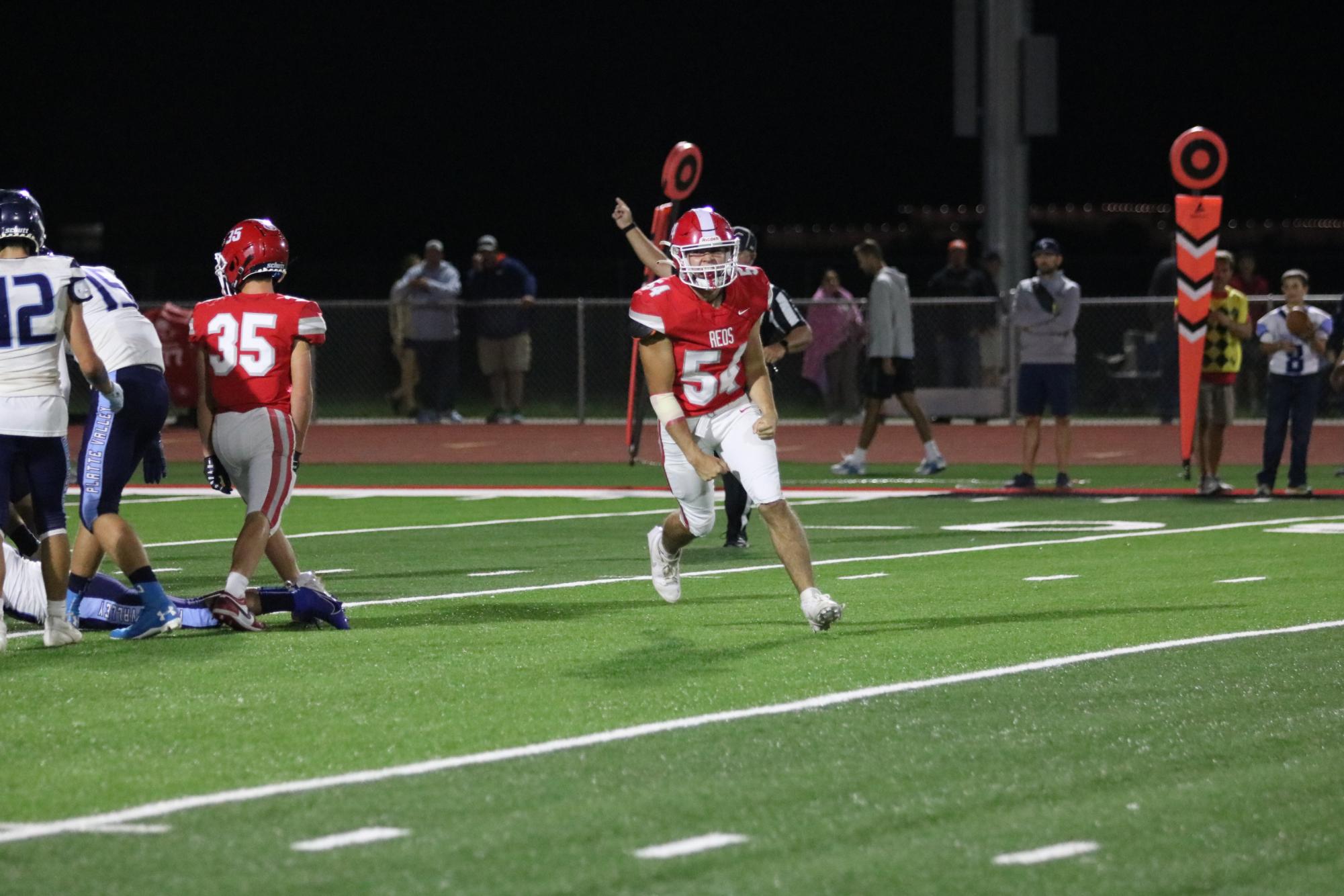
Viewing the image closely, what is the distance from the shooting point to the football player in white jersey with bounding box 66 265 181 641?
914cm

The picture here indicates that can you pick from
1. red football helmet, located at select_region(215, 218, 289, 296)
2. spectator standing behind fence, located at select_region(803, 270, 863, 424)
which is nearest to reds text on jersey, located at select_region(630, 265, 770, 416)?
red football helmet, located at select_region(215, 218, 289, 296)

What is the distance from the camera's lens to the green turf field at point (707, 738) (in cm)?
521

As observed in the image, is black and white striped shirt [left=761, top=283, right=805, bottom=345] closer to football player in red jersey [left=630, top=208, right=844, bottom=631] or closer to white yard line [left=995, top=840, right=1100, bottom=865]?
football player in red jersey [left=630, top=208, right=844, bottom=631]

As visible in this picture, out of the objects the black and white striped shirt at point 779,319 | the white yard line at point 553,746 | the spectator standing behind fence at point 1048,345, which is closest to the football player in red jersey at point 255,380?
the white yard line at point 553,746

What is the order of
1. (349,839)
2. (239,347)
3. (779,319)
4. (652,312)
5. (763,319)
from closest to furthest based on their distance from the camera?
(349,839), (652,312), (239,347), (779,319), (763,319)

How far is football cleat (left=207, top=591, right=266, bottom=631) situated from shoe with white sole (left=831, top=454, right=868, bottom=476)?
1055cm

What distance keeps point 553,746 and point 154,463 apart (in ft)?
12.0

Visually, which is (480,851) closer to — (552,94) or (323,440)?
(323,440)

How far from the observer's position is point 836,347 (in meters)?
26.1

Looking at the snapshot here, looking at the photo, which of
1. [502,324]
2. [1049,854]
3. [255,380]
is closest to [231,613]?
[255,380]

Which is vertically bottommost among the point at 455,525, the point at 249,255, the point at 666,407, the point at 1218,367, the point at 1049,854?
the point at 455,525

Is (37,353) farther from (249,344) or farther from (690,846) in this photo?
(690,846)

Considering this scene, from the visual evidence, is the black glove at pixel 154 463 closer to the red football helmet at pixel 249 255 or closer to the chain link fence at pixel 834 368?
the red football helmet at pixel 249 255

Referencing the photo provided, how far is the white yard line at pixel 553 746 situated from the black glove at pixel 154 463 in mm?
3413
